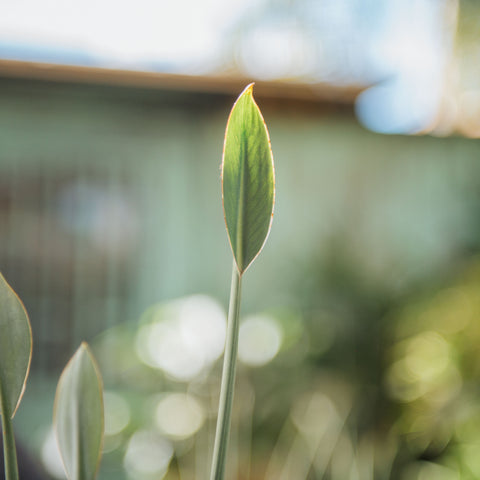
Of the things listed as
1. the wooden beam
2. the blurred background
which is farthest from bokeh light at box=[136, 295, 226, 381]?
the wooden beam

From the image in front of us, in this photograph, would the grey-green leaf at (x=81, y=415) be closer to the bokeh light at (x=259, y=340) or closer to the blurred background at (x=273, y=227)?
the blurred background at (x=273, y=227)

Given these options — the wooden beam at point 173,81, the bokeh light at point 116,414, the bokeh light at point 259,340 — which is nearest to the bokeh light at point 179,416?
the bokeh light at point 116,414

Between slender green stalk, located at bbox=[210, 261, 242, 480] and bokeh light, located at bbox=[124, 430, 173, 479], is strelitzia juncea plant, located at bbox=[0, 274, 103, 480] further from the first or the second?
bokeh light, located at bbox=[124, 430, 173, 479]

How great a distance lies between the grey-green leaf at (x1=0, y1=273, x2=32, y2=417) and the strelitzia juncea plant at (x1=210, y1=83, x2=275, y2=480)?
86 mm

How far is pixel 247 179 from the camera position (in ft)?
0.70

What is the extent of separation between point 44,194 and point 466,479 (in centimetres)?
255

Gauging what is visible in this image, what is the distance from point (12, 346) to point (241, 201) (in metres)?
0.12

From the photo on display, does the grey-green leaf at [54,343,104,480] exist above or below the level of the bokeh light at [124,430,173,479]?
above

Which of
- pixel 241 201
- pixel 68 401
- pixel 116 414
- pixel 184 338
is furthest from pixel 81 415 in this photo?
pixel 116 414

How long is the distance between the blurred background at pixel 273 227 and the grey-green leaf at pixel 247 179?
1.81 meters

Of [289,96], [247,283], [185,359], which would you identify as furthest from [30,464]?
[289,96]

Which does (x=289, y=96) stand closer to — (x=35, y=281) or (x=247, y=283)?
(x=247, y=283)

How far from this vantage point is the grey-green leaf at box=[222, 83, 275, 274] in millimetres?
203

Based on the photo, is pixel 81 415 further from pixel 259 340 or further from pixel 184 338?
pixel 259 340
